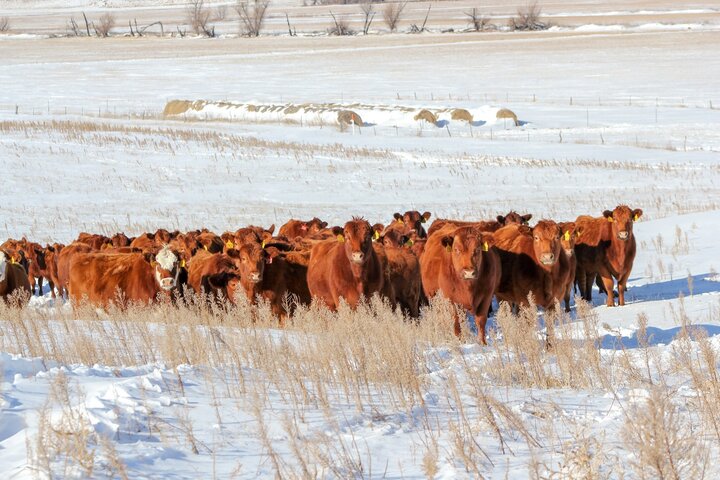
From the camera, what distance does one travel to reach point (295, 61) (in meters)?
71.9

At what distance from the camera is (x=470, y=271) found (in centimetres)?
1081

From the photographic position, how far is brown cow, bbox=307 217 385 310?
11469 mm

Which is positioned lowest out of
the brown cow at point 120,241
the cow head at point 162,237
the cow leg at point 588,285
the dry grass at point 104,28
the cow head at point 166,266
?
the cow leg at point 588,285

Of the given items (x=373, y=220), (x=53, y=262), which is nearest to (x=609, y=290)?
(x=373, y=220)

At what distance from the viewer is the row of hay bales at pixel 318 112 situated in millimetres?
38969

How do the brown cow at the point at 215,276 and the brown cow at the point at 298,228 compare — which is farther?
the brown cow at the point at 298,228

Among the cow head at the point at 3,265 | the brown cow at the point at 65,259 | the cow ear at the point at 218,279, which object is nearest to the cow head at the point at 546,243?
the cow ear at the point at 218,279

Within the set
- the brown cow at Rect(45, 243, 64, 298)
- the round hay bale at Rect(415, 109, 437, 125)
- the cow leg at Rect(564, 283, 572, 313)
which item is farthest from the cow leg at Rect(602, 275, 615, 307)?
the round hay bale at Rect(415, 109, 437, 125)

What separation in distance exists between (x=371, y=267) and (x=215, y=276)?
2.43 metres

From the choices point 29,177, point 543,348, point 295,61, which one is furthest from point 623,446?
point 295,61

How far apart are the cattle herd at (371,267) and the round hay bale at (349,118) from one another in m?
24.1

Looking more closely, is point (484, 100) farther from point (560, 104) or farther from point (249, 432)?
point (249, 432)

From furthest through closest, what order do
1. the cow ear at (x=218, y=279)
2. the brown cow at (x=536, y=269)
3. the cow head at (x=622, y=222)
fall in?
the cow head at (x=622, y=222), the cow ear at (x=218, y=279), the brown cow at (x=536, y=269)

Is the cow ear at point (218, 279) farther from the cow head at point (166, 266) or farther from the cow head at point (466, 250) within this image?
the cow head at point (466, 250)
